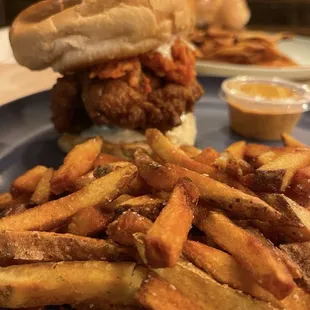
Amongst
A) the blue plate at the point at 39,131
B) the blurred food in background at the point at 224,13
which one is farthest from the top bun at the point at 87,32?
the blurred food in background at the point at 224,13

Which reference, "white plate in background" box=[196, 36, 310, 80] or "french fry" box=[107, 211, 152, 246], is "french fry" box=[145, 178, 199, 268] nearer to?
"french fry" box=[107, 211, 152, 246]

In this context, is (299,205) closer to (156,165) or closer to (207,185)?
(207,185)

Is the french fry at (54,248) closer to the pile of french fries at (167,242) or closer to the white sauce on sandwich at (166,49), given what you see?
the pile of french fries at (167,242)

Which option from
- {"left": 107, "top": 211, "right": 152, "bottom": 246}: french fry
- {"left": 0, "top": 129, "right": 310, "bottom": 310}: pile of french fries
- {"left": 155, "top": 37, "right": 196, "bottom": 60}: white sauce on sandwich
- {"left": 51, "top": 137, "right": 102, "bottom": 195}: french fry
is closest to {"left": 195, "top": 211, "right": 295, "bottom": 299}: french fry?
{"left": 0, "top": 129, "right": 310, "bottom": 310}: pile of french fries

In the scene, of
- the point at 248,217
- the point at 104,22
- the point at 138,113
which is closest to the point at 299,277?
the point at 248,217

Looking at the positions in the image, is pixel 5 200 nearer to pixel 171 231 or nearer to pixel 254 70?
pixel 171 231

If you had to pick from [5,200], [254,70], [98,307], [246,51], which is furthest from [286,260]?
[246,51]
